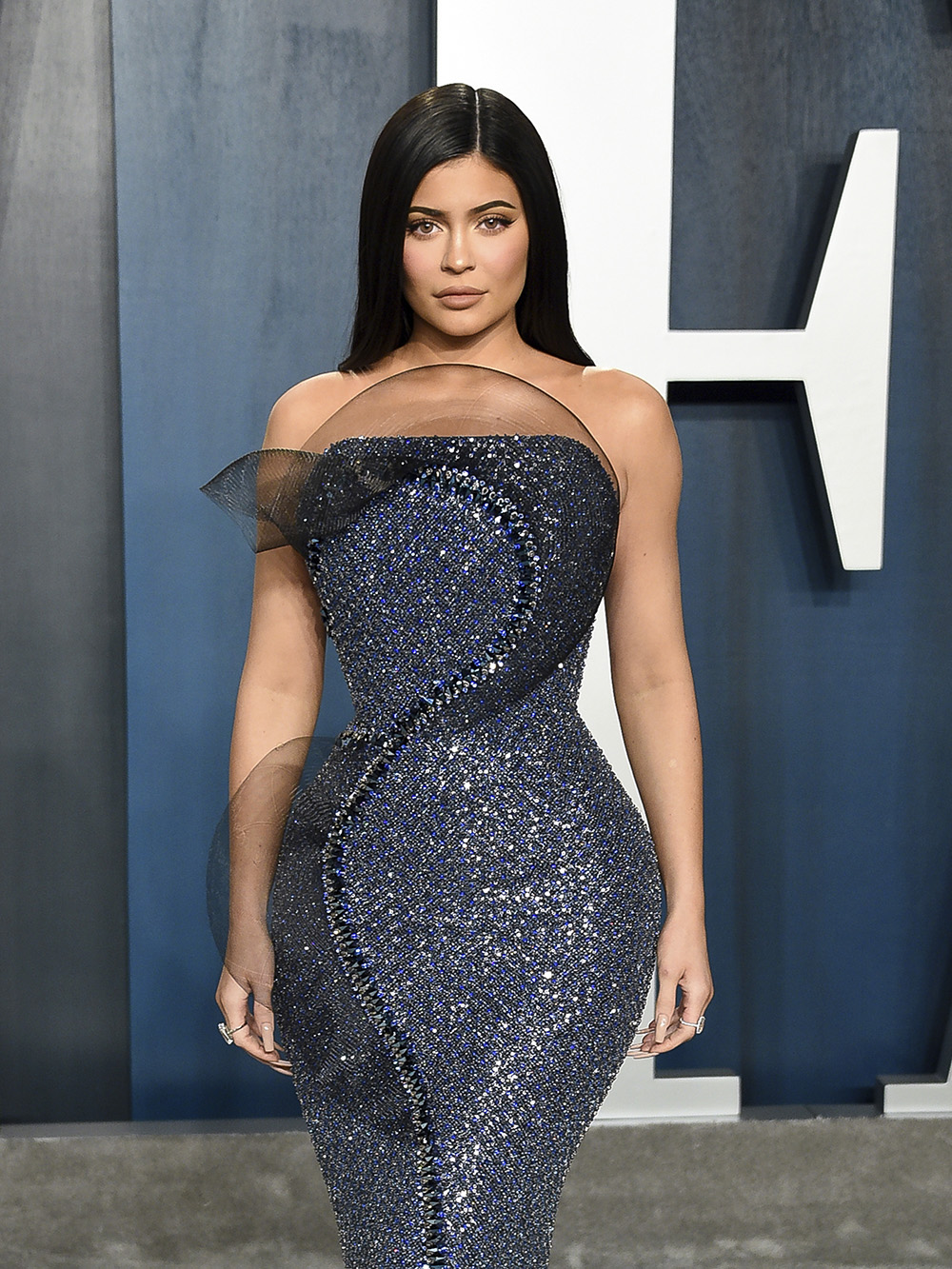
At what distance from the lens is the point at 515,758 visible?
49.0 inches

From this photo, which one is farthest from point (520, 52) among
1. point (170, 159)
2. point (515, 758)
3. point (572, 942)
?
point (572, 942)

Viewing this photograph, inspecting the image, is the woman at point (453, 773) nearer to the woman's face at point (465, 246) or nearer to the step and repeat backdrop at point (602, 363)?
the woman's face at point (465, 246)

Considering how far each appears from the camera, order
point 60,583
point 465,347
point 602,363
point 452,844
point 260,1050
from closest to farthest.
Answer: point 452,844 → point 260,1050 → point 465,347 → point 602,363 → point 60,583

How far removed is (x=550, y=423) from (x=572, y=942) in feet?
1.58

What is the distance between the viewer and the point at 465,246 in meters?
1.34

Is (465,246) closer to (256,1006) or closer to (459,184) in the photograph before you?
(459,184)

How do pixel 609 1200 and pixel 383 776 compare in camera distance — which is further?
pixel 609 1200

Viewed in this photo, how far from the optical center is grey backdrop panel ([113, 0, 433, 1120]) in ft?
7.46

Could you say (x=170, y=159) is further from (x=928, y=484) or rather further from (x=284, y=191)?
(x=928, y=484)

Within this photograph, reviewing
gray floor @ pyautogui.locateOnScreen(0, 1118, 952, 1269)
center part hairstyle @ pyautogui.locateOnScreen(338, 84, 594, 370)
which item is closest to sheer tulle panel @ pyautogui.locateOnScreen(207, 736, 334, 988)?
center part hairstyle @ pyautogui.locateOnScreen(338, 84, 594, 370)

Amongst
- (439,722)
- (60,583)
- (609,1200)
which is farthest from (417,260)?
(609,1200)

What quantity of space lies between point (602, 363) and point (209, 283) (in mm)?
676

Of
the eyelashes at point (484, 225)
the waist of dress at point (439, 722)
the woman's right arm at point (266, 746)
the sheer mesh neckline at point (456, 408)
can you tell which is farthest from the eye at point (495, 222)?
the waist of dress at point (439, 722)

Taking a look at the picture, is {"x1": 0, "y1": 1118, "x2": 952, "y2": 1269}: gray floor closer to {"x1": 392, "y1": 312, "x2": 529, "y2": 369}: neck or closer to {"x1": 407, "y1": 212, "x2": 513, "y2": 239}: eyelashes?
{"x1": 392, "y1": 312, "x2": 529, "y2": 369}: neck
